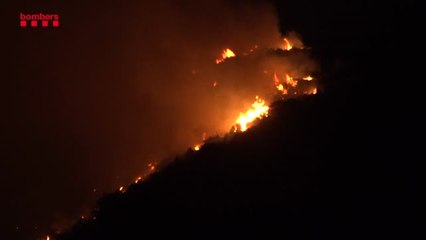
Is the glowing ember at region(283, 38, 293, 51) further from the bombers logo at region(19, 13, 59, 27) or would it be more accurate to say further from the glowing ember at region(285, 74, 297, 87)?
the bombers logo at region(19, 13, 59, 27)

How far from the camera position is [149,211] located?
125ft

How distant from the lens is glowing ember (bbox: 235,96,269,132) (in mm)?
42469

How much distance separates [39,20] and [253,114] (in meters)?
35.9

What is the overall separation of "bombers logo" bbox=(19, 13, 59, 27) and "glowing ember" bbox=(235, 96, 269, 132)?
105 ft

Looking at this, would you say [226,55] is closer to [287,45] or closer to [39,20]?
[287,45]

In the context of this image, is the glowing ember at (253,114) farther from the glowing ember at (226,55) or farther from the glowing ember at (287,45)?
the glowing ember at (226,55)

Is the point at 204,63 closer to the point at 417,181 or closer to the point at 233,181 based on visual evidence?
the point at 233,181

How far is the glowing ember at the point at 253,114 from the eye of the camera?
4247 centimetres

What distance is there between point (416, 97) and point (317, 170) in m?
9.16

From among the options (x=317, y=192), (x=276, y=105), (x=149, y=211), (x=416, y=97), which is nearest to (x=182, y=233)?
(x=149, y=211)

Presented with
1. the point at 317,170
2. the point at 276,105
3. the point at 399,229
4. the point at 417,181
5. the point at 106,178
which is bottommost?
the point at 399,229

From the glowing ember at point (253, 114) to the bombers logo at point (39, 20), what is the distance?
105 feet

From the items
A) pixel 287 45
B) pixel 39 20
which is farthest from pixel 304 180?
pixel 39 20

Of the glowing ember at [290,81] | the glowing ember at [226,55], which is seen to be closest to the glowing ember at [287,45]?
the glowing ember at [226,55]
